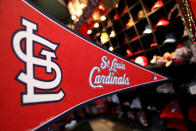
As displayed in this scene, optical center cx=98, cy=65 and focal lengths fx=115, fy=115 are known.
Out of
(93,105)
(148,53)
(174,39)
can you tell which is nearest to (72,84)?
(174,39)

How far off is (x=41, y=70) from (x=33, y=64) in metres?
0.05

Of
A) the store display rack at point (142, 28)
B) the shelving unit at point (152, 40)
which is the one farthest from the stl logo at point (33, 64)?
the store display rack at point (142, 28)

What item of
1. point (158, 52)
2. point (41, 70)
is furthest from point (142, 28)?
point (41, 70)

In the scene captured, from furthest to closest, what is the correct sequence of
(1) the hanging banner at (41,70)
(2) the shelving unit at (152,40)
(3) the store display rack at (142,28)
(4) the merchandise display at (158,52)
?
(3) the store display rack at (142,28) < (2) the shelving unit at (152,40) < (4) the merchandise display at (158,52) < (1) the hanging banner at (41,70)

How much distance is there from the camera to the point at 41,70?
62 cm

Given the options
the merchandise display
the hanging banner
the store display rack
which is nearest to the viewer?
the hanging banner

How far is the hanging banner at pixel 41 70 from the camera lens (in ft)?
1.66

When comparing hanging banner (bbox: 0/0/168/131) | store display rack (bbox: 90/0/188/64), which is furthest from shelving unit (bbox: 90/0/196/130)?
hanging banner (bbox: 0/0/168/131)

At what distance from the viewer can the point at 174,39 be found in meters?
2.33

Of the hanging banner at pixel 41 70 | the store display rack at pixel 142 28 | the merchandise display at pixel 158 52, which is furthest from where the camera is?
the store display rack at pixel 142 28

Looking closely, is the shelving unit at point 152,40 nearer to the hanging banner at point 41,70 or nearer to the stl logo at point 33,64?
the hanging banner at point 41,70

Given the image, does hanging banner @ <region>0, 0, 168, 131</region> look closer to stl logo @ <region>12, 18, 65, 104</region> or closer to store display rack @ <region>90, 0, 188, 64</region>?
stl logo @ <region>12, 18, 65, 104</region>

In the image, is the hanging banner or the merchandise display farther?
the merchandise display

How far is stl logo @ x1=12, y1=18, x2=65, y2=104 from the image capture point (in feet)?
1.79
